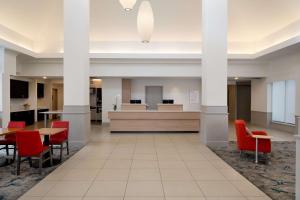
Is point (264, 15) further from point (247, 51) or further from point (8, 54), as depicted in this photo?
A: point (8, 54)

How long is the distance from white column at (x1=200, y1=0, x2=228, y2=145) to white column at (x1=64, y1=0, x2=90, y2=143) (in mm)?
4037

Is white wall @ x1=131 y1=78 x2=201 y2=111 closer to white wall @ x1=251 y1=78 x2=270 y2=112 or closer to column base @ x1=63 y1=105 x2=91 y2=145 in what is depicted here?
white wall @ x1=251 y1=78 x2=270 y2=112

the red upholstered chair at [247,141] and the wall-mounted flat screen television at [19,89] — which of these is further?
the wall-mounted flat screen television at [19,89]

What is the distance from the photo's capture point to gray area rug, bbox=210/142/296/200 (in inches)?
Result: 153

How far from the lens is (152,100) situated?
14.8 meters

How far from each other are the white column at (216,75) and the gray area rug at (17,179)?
4756 mm

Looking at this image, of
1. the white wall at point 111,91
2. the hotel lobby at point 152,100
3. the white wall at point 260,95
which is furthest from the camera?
the white wall at point 111,91

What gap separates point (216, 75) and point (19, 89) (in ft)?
34.2

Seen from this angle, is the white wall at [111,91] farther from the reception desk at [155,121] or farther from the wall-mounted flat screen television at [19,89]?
the wall-mounted flat screen television at [19,89]

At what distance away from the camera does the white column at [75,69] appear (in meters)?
7.29

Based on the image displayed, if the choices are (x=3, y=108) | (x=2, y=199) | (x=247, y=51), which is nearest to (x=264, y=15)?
(x=247, y=51)

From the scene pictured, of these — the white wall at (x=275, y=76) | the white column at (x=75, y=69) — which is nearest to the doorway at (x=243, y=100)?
the white wall at (x=275, y=76)

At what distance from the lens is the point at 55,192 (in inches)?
147

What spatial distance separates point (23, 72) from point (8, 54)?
2.60 meters
